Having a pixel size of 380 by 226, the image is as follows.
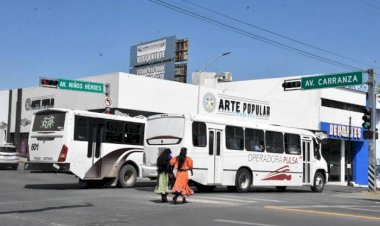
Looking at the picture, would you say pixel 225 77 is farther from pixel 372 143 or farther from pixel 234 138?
pixel 234 138

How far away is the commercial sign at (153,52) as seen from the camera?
51312mm

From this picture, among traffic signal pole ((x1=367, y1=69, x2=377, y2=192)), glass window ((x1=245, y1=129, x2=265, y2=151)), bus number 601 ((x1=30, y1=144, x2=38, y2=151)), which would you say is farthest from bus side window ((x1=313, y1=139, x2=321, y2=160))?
bus number 601 ((x1=30, y1=144, x2=38, y2=151))

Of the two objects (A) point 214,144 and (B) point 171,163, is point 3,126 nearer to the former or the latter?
(A) point 214,144

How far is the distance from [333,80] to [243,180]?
10776mm

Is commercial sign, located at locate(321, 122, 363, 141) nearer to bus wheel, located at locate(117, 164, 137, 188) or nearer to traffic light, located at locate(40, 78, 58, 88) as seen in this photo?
traffic light, located at locate(40, 78, 58, 88)

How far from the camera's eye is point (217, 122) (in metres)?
21.3

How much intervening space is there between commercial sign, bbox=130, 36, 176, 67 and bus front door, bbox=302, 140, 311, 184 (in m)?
27.0

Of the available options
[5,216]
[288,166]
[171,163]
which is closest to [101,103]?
[288,166]

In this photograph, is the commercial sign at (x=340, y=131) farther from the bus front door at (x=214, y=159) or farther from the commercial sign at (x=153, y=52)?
the bus front door at (x=214, y=159)

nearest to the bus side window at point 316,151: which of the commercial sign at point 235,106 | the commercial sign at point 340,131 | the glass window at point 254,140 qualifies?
the glass window at point 254,140

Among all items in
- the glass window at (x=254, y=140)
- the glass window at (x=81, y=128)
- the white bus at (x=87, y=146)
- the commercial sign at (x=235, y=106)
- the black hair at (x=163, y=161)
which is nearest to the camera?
the black hair at (x=163, y=161)

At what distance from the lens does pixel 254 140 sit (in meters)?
22.8

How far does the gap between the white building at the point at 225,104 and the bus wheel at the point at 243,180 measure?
14.8 meters

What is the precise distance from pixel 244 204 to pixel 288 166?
27.7 feet
